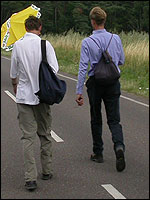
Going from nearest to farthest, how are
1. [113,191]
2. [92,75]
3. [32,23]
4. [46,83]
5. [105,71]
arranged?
[113,191]
[46,83]
[32,23]
[105,71]
[92,75]

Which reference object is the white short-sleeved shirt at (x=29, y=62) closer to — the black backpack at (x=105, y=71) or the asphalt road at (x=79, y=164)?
the black backpack at (x=105, y=71)

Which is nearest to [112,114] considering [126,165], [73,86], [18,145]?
[126,165]

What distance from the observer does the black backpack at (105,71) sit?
7.20 metres

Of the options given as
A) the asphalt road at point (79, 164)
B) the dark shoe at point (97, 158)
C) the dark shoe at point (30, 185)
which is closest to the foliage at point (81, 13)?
the asphalt road at point (79, 164)

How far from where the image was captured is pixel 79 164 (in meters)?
7.49

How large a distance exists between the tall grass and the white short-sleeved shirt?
8.48 meters

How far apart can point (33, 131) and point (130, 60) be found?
14392 millimetres

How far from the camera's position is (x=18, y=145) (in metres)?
8.61

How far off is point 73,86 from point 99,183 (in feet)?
33.5

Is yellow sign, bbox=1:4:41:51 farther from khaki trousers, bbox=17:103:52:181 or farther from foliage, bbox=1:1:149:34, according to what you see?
foliage, bbox=1:1:149:34

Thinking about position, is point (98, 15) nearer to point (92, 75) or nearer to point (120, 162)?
point (92, 75)

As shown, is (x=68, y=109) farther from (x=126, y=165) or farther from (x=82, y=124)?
(x=126, y=165)

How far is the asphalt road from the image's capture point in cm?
626

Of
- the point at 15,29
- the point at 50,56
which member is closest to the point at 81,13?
the point at 15,29
